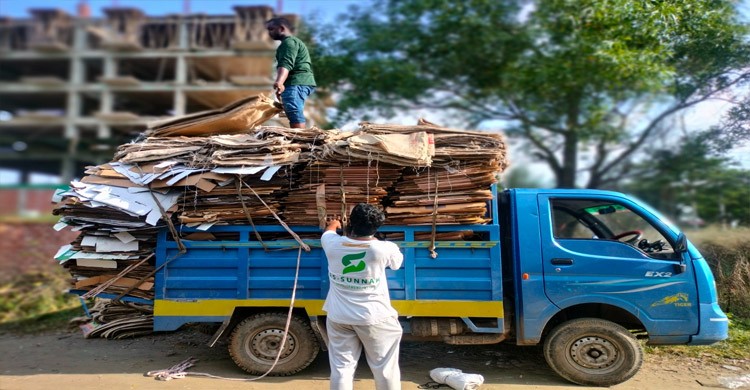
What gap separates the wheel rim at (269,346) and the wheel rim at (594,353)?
2.57m

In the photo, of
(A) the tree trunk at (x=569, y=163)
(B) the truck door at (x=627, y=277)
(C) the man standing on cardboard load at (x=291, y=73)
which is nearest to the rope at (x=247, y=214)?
(C) the man standing on cardboard load at (x=291, y=73)

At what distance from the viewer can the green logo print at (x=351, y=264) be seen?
2893mm

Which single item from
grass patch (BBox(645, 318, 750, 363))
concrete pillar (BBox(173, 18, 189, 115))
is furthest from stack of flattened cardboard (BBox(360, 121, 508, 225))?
concrete pillar (BBox(173, 18, 189, 115))

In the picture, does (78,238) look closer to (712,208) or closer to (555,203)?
(555,203)

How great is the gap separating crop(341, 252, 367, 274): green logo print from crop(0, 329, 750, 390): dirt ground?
5.37 feet

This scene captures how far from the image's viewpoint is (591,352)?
3936mm

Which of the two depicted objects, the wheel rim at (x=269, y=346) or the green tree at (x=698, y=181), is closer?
the wheel rim at (x=269, y=346)

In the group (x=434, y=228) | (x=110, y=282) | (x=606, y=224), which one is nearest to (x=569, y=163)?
(x=606, y=224)

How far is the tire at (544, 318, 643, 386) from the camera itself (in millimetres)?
3859

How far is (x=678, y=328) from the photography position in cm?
380

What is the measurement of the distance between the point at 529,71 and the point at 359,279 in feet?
23.4

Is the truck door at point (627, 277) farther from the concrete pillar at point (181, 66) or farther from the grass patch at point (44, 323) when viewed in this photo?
the concrete pillar at point (181, 66)

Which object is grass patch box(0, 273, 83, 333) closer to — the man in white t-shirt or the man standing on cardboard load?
the man standing on cardboard load

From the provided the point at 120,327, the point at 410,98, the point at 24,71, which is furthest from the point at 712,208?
the point at 24,71
